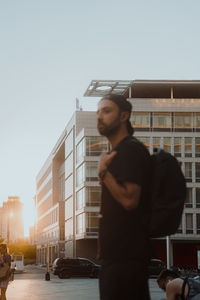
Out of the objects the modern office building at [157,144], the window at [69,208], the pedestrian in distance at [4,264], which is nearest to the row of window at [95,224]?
the modern office building at [157,144]

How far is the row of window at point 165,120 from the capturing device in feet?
223

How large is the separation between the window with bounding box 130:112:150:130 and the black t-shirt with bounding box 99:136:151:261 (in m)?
65.4

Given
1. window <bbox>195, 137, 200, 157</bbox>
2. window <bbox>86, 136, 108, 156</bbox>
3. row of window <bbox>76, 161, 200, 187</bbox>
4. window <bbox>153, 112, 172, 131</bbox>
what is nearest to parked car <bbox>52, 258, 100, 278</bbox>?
row of window <bbox>76, 161, 200, 187</bbox>

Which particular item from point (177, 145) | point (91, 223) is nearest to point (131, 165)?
point (91, 223)

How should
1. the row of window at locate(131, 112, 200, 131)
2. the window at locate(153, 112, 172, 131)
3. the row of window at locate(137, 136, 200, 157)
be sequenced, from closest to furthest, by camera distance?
the row of window at locate(137, 136, 200, 157), the row of window at locate(131, 112, 200, 131), the window at locate(153, 112, 172, 131)

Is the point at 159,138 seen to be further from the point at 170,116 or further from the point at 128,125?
the point at 128,125

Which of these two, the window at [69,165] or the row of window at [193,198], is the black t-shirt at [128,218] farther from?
the window at [69,165]

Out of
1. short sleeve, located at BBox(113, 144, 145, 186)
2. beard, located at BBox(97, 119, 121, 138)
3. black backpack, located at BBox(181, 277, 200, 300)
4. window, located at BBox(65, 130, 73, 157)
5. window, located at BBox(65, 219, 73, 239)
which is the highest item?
window, located at BBox(65, 130, 73, 157)

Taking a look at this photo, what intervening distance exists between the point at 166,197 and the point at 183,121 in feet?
217

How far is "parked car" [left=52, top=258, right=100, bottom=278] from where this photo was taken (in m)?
47.0

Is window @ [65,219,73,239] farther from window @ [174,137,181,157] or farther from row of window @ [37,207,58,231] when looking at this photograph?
window @ [174,137,181,157]

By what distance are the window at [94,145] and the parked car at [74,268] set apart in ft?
70.7

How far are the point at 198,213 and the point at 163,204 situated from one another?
63.0 meters

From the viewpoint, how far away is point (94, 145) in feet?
221
